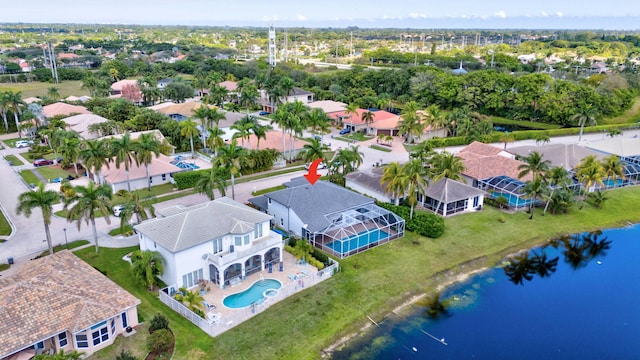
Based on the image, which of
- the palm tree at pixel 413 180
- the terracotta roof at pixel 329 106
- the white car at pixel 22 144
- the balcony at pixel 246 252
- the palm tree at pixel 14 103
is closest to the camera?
the balcony at pixel 246 252

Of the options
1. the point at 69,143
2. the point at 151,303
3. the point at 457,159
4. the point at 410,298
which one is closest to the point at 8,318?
the point at 151,303

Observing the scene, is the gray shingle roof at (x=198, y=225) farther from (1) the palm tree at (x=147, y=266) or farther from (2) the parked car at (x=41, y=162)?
(2) the parked car at (x=41, y=162)

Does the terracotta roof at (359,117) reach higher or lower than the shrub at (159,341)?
higher

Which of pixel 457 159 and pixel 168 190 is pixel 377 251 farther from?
pixel 168 190

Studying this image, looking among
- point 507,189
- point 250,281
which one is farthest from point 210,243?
point 507,189

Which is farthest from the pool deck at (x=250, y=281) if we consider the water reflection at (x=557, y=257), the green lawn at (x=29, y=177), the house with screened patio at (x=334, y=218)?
the green lawn at (x=29, y=177)

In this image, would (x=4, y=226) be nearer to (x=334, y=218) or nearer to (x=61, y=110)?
(x=334, y=218)
